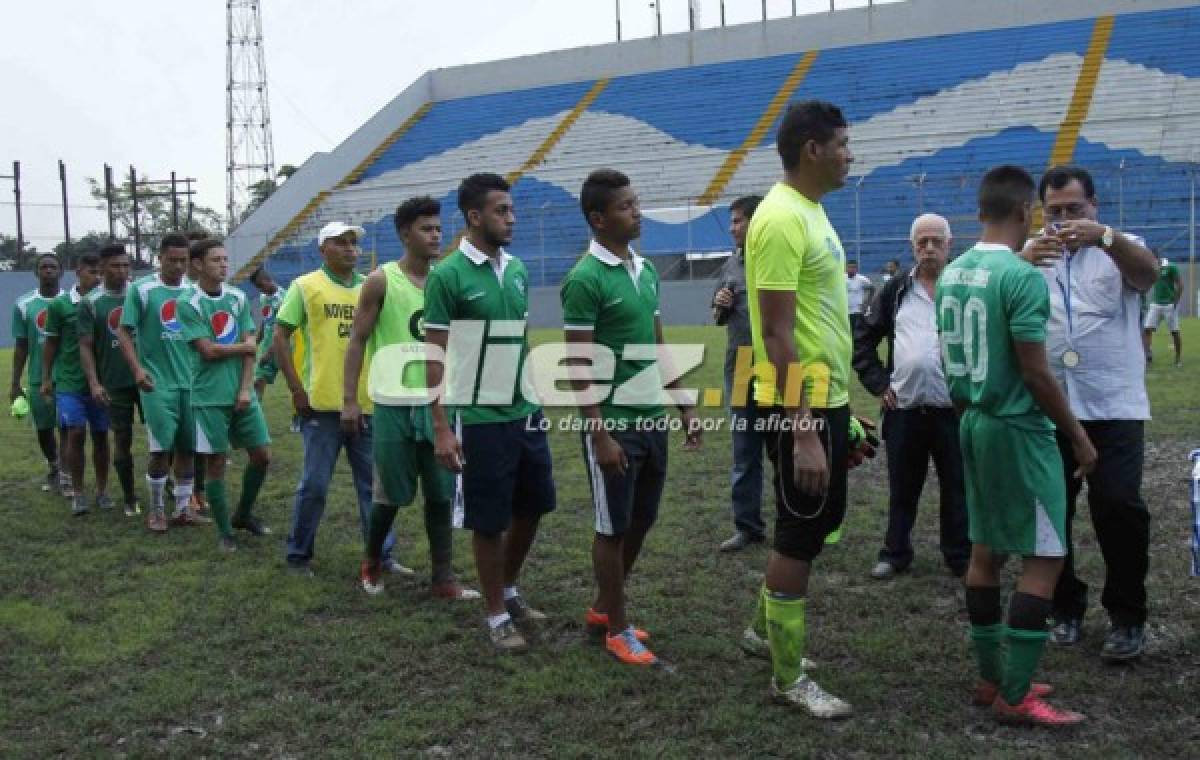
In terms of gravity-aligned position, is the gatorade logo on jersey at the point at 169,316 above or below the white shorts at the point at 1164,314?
above

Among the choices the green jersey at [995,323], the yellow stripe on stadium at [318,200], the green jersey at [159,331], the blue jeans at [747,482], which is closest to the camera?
the green jersey at [995,323]

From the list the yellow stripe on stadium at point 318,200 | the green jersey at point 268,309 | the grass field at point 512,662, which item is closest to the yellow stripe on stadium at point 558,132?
the yellow stripe on stadium at point 318,200

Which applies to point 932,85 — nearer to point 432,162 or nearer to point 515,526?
point 432,162

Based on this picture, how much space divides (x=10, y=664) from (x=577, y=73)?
39222mm

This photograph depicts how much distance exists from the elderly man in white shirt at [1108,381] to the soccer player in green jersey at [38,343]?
298 inches

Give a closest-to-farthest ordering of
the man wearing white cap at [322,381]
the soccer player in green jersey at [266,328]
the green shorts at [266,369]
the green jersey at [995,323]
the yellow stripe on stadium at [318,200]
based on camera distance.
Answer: the green jersey at [995,323] → the man wearing white cap at [322,381] → the green shorts at [266,369] → the soccer player in green jersey at [266,328] → the yellow stripe on stadium at [318,200]

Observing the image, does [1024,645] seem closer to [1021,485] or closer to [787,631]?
[1021,485]

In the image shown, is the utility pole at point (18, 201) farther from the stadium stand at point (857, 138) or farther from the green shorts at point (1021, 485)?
the green shorts at point (1021, 485)

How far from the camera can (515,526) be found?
211 inches

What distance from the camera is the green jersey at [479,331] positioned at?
4.98 metres

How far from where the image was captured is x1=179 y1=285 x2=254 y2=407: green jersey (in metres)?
7.23

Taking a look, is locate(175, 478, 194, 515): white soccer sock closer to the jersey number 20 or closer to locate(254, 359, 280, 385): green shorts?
locate(254, 359, 280, 385): green shorts

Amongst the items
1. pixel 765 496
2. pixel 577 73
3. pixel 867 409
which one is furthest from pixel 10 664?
pixel 577 73

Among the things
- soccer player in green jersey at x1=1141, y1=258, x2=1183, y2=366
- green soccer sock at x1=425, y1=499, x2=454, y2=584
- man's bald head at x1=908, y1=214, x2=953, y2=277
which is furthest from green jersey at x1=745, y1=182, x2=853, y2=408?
soccer player in green jersey at x1=1141, y1=258, x2=1183, y2=366
